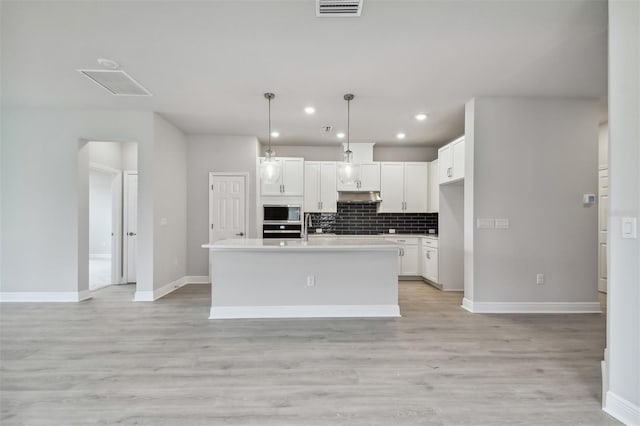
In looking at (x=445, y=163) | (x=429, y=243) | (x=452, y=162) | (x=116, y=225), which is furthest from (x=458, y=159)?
(x=116, y=225)

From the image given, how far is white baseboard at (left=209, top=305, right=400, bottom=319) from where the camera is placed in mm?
3941

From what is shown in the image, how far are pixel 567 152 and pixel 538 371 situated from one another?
3.08 metres

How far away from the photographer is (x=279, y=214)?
6.07 metres

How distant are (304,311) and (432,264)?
2.85 m

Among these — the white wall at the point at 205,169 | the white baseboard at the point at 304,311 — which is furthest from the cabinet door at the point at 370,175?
the white baseboard at the point at 304,311

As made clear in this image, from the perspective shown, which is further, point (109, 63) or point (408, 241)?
point (408, 241)

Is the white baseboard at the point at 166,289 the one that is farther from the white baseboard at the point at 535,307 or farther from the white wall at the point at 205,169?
the white baseboard at the point at 535,307

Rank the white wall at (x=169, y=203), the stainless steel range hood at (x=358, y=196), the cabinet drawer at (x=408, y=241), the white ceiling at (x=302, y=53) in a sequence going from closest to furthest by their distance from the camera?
the white ceiling at (x=302, y=53) → the white wall at (x=169, y=203) → the cabinet drawer at (x=408, y=241) → the stainless steel range hood at (x=358, y=196)

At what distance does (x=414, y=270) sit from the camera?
625cm

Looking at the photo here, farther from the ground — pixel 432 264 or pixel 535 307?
pixel 432 264

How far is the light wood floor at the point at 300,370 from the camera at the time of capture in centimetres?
203

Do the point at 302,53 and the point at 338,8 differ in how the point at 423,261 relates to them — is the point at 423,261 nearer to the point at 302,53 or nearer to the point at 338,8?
the point at 302,53

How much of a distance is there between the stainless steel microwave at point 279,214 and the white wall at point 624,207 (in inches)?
185

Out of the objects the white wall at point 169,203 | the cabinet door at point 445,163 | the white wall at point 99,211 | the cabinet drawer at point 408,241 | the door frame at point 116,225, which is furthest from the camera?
the white wall at point 99,211
